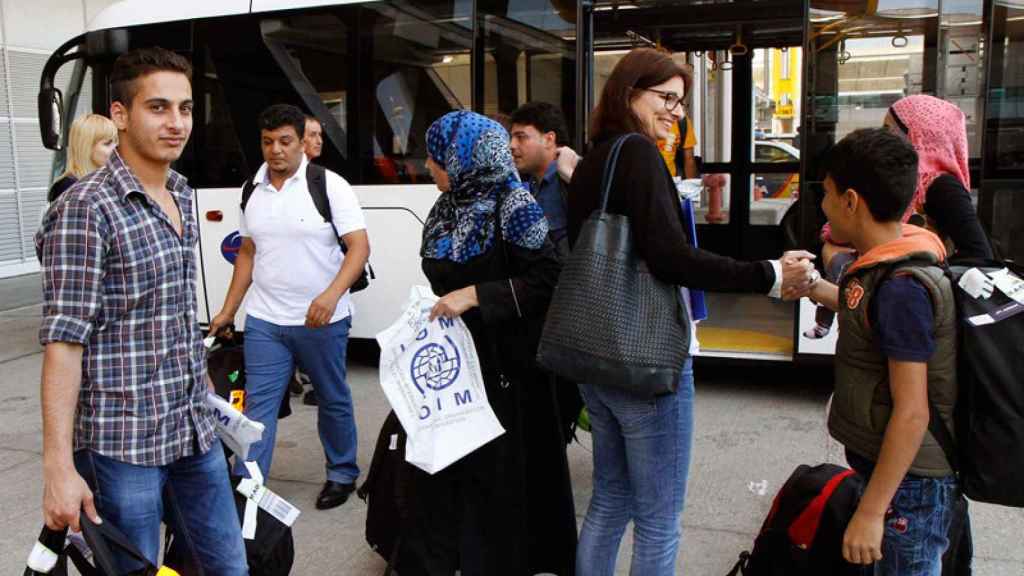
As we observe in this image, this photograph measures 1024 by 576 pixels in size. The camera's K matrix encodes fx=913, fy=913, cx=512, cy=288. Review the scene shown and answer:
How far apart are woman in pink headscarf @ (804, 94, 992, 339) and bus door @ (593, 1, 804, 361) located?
3.57m

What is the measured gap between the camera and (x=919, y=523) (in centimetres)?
212

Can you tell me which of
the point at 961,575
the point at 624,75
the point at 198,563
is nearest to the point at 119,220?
the point at 198,563

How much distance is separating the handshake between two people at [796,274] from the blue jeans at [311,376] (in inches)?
90.9

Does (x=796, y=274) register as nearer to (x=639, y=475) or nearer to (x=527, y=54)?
(x=639, y=475)

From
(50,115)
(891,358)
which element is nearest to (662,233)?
(891,358)

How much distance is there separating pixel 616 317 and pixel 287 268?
6.92 feet

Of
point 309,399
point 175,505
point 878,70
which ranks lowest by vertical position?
point 309,399

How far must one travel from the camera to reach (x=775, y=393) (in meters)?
6.05

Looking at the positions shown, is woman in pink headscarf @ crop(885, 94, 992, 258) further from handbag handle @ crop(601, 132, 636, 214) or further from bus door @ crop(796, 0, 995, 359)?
bus door @ crop(796, 0, 995, 359)

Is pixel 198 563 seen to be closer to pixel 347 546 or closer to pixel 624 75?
pixel 347 546

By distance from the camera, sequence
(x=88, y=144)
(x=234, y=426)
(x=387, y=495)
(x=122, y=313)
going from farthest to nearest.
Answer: (x=88, y=144) → (x=387, y=495) → (x=234, y=426) → (x=122, y=313)

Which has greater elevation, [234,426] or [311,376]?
[234,426]

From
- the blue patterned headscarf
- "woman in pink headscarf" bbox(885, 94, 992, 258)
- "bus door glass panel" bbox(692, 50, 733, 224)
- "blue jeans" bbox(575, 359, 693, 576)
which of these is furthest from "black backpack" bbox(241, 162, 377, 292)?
"bus door glass panel" bbox(692, 50, 733, 224)

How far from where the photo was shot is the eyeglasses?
251 centimetres
